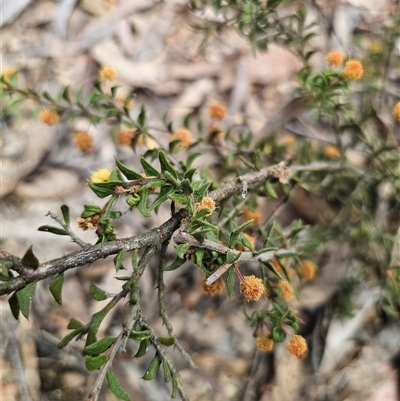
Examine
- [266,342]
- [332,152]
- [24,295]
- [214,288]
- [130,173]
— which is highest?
[130,173]

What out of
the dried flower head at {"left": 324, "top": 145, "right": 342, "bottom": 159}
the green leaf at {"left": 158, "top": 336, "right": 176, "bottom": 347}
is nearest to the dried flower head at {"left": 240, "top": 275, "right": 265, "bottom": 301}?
the green leaf at {"left": 158, "top": 336, "right": 176, "bottom": 347}

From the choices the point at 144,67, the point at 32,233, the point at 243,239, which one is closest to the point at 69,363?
the point at 32,233

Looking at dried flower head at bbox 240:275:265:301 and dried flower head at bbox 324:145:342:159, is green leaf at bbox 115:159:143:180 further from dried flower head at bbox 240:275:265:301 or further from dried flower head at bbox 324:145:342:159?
dried flower head at bbox 324:145:342:159

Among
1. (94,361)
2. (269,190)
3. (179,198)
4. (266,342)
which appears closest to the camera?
(94,361)

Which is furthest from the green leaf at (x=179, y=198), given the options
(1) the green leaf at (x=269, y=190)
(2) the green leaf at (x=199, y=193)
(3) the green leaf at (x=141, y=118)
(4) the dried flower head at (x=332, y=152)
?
(4) the dried flower head at (x=332, y=152)

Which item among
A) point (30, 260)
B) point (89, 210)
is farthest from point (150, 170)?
point (30, 260)

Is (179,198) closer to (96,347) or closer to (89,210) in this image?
(89,210)

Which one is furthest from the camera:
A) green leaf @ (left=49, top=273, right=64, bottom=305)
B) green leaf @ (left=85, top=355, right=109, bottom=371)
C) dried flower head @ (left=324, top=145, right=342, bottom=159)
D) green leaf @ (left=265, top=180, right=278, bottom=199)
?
dried flower head @ (left=324, top=145, right=342, bottom=159)
